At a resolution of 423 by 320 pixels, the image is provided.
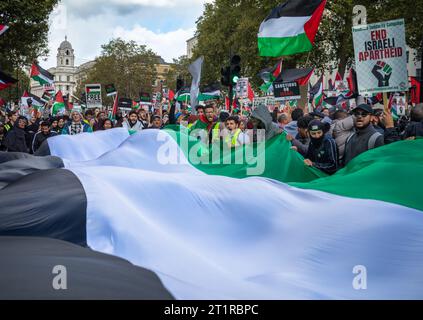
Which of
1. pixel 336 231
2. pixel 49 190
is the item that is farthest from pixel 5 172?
pixel 336 231

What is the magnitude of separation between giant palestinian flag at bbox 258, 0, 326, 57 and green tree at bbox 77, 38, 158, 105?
222 ft

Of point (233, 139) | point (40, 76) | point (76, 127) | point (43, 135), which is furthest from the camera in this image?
point (40, 76)

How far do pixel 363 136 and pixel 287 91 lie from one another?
10300 millimetres

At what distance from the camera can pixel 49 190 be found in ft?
14.4

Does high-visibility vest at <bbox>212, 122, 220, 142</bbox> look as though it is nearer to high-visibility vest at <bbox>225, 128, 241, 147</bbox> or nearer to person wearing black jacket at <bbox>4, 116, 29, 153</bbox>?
high-visibility vest at <bbox>225, 128, 241, 147</bbox>

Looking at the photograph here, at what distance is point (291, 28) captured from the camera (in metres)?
12.5

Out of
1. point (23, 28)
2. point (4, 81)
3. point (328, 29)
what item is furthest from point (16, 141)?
point (328, 29)

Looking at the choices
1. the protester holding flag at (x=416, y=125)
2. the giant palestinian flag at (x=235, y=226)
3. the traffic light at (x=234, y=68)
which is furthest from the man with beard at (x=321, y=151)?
the traffic light at (x=234, y=68)

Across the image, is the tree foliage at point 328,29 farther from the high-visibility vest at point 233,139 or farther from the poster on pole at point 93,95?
the high-visibility vest at point 233,139

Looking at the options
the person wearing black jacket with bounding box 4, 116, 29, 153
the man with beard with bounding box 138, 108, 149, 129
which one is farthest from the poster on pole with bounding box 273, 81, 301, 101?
the person wearing black jacket with bounding box 4, 116, 29, 153

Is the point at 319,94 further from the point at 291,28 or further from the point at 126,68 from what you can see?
the point at 126,68
